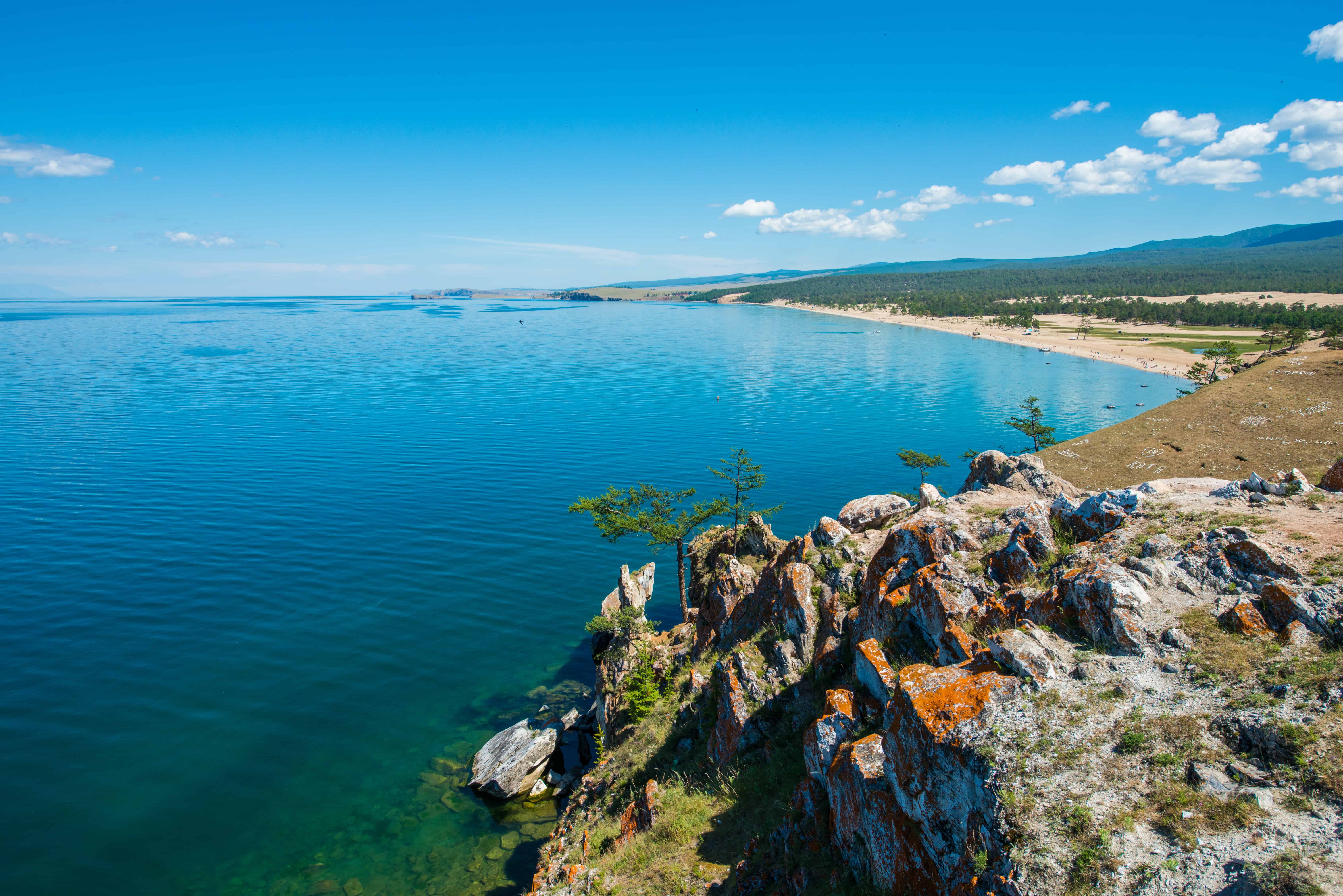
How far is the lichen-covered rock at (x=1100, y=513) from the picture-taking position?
16.2m

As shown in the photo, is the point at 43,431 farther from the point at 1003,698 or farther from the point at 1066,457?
the point at 1066,457

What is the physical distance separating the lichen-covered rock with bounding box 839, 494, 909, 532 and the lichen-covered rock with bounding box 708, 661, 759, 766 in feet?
29.0

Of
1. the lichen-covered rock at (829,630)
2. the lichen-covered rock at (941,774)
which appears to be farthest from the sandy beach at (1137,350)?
the lichen-covered rock at (941,774)

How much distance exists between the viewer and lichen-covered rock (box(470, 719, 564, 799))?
26.5 metres

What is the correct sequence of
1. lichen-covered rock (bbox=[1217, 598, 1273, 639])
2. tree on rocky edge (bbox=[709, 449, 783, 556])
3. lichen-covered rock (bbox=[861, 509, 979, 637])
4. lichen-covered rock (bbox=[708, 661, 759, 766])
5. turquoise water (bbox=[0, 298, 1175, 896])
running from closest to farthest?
1. lichen-covered rock (bbox=[1217, 598, 1273, 639])
2. lichen-covered rock (bbox=[861, 509, 979, 637])
3. lichen-covered rock (bbox=[708, 661, 759, 766])
4. turquoise water (bbox=[0, 298, 1175, 896])
5. tree on rocky edge (bbox=[709, 449, 783, 556])

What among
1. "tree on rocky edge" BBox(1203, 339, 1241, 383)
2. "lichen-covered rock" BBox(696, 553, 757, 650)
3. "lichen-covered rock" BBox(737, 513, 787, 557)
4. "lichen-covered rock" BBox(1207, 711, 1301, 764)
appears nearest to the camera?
"lichen-covered rock" BBox(1207, 711, 1301, 764)

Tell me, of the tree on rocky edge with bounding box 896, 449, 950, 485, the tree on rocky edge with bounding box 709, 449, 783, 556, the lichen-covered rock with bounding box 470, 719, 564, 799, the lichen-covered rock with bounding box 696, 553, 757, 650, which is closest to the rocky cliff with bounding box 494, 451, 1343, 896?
the lichen-covered rock with bounding box 470, 719, 564, 799

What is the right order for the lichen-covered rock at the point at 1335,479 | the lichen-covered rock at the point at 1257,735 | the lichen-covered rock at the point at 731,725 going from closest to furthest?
the lichen-covered rock at the point at 1257,735, the lichen-covered rock at the point at 1335,479, the lichen-covered rock at the point at 731,725

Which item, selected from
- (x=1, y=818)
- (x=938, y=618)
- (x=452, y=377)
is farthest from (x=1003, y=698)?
(x=452, y=377)

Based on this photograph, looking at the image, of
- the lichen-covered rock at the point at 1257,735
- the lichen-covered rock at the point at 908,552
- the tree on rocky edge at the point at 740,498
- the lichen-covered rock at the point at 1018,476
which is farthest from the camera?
the tree on rocky edge at the point at 740,498

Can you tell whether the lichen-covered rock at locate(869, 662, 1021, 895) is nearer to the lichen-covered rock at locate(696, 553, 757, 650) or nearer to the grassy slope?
the lichen-covered rock at locate(696, 553, 757, 650)

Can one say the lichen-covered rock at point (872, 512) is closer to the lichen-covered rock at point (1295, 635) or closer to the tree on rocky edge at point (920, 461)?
the lichen-covered rock at point (1295, 635)

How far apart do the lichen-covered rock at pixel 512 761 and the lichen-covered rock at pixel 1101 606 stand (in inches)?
866

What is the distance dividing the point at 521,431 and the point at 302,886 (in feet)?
204
